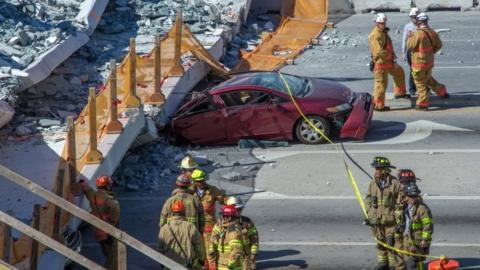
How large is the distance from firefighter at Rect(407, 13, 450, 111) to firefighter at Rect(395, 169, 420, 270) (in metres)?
8.02

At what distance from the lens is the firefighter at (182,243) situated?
12.7 meters

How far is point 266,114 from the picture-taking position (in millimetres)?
20250

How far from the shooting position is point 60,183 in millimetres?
14672

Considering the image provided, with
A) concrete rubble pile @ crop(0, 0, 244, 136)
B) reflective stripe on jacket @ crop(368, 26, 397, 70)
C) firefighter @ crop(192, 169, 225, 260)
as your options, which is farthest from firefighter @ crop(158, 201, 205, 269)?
reflective stripe on jacket @ crop(368, 26, 397, 70)

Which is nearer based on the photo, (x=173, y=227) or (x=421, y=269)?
(x=173, y=227)

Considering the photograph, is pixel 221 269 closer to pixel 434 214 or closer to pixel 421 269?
pixel 421 269

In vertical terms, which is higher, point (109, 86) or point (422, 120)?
point (109, 86)

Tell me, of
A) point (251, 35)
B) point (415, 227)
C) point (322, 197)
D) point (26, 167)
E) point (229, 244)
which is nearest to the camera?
point (229, 244)

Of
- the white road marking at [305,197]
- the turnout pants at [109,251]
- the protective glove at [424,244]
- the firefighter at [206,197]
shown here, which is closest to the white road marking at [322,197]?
the white road marking at [305,197]

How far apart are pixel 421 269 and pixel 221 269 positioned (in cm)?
256

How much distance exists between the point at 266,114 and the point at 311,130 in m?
0.87

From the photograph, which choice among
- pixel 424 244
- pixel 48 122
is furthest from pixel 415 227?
pixel 48 122

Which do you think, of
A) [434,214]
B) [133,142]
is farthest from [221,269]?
[133,142]

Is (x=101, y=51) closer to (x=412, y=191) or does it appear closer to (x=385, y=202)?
(x=385, y=202)
